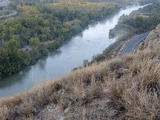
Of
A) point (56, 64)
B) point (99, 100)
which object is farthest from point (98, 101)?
point (56, 64)

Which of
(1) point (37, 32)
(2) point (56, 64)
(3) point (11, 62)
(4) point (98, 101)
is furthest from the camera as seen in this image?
(1) point (37, 32)

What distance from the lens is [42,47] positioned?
639 inches

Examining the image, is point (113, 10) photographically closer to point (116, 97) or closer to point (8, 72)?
point (8, 72)

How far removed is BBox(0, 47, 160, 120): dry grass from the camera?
140cm

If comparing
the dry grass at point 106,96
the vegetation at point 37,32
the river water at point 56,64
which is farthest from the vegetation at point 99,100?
the vegetation at point 37,32

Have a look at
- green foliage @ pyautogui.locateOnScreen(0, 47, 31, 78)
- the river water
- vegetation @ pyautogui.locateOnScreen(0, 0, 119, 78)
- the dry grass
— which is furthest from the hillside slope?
vegetation @ pyautogui.locateOnScreen(0, 0, 119, 78)

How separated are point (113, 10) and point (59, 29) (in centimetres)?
1762

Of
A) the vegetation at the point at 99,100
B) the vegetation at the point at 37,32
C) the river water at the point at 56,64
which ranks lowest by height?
the river water at the point at 56,64

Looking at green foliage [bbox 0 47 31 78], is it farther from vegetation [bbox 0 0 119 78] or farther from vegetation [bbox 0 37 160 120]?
vegetation [bbox 0 37 160 120]

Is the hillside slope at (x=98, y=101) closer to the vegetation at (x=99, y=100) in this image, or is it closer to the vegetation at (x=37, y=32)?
the vegetation at (x=99, y=100)

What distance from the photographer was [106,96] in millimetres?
1884

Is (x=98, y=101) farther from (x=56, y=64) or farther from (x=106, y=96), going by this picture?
(x=56, y=64)

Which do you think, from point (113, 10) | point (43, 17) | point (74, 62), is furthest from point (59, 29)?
point (113, 10)

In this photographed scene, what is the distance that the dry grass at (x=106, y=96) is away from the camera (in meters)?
1.40
